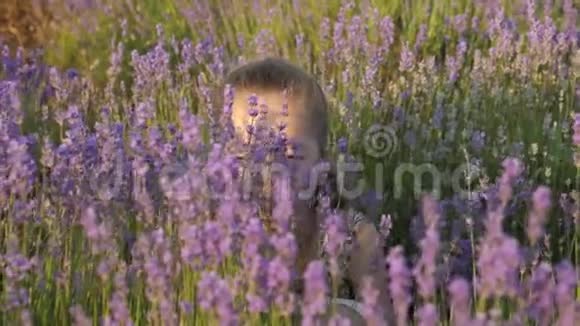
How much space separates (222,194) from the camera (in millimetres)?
1910

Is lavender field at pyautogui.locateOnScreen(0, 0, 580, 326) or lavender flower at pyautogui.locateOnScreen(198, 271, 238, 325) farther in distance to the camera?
lavender field at pyautogui.locateOnScreen(0, 0, 580, 326)

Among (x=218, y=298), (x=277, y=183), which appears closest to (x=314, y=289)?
(x=218, y=298)

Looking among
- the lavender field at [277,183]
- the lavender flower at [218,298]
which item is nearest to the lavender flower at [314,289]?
the lavender field at [277,183]

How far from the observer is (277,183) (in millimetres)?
1991

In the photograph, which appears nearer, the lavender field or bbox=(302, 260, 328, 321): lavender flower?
bbox=(302, 260, 328, 321): lavender flower

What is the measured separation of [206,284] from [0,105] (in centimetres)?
150

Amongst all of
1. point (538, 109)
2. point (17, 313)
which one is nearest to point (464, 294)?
point (17, 313)

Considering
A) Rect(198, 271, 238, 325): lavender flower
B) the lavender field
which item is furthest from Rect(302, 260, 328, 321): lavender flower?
Rect(198, 271, 238, 325): lavender flower

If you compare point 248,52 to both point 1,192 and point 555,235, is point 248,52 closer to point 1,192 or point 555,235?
point 555,235

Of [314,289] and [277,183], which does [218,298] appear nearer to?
[314,289]

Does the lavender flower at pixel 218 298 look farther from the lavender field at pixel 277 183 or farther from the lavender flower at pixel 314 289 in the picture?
the lavender flower at pixel 314 289

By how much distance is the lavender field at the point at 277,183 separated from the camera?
5.46 ft

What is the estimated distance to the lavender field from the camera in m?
1.66

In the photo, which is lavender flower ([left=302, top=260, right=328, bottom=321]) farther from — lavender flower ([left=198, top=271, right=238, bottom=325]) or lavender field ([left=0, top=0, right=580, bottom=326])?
lavender flower ([left=198, top=271, right=238, bottom=325])
